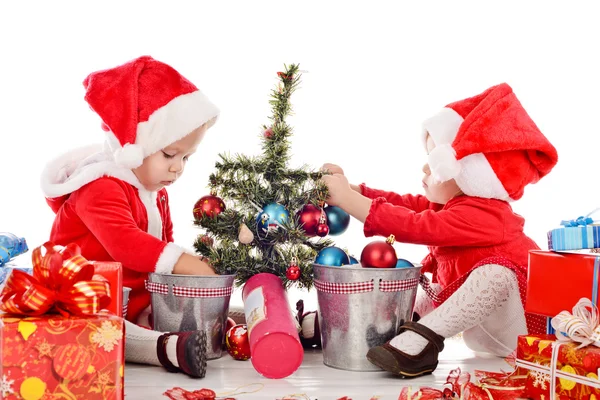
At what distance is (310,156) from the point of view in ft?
7.80

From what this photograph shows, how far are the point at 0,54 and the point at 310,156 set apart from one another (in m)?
1.10

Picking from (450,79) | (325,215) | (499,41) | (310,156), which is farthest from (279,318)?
(499,41)

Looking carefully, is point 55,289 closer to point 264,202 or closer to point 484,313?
point 264,202

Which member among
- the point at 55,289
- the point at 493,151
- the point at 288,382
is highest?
the point at 493,151

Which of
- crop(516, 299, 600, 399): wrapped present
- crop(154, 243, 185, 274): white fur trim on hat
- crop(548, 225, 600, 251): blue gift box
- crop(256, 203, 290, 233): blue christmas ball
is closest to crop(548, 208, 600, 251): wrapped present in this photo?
crop(548, 225, 600, 251): blue gift box

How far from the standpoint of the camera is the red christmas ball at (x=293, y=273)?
5.40 ft

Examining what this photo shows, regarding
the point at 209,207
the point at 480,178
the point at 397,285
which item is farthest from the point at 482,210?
the point at 209,207

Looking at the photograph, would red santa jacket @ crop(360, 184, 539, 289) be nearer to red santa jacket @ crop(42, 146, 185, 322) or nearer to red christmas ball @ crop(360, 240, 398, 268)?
red christmas ball @ crop(360, 240, 398, 268)

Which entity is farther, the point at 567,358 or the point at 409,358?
the point at 409,358

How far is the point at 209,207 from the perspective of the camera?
1673 millimetres

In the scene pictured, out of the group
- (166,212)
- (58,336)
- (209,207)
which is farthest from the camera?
(166,212)

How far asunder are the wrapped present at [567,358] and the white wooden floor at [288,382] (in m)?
0.21

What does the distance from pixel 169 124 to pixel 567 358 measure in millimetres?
1074

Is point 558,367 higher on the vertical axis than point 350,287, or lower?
lower
